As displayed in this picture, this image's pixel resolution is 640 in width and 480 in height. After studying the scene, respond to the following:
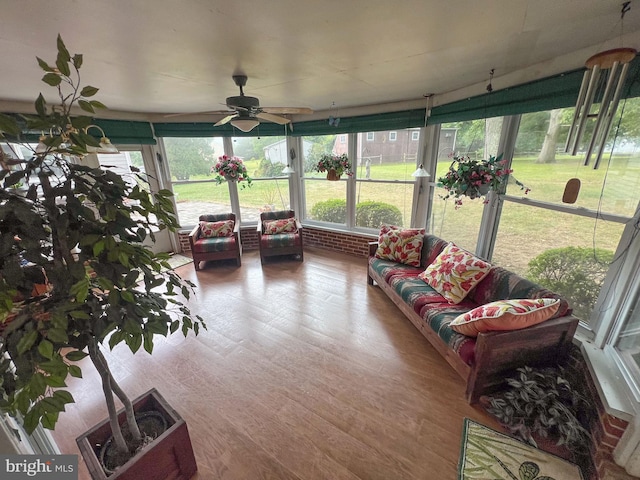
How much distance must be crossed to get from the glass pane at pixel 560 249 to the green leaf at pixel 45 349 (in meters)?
2.67

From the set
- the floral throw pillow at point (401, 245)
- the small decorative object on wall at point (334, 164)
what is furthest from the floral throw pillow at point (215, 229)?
the floral throw pillow at point (401, 245)

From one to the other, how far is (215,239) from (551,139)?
383cm

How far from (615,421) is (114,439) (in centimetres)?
235

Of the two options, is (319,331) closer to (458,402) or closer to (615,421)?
(458,402)

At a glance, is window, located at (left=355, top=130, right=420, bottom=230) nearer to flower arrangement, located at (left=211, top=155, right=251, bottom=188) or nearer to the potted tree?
flower arrangement, located at (left=211, top=155, right=251, bottom=188)

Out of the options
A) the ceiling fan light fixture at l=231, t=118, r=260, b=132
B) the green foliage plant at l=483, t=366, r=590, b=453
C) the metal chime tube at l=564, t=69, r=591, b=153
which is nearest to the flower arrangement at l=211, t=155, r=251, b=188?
the ceiling fan light fixture at l=231, t=118, r=260, b=132

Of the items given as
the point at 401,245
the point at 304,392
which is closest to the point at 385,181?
the point at 401,245

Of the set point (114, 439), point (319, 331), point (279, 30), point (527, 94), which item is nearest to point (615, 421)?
point (319, 331)

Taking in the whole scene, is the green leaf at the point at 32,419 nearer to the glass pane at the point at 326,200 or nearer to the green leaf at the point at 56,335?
the green leaf at the point at 56,335

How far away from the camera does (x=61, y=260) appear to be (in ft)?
2.83

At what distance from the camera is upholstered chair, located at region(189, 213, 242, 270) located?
→ 376 centimetres

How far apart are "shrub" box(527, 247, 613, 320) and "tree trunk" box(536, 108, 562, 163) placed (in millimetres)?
692

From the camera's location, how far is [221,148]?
4266 millimetres

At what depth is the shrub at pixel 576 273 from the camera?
1778 mm
